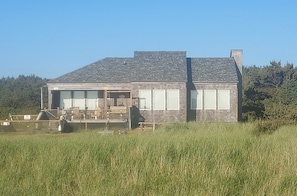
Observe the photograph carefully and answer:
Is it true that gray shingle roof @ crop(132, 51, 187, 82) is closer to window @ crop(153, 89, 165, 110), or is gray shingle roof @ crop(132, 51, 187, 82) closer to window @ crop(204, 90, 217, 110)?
window @ crop(153, 89, 165, 110)

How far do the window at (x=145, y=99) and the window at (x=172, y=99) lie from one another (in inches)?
57.5

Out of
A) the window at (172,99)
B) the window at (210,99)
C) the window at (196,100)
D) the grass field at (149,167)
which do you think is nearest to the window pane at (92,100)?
the window at (172,99)

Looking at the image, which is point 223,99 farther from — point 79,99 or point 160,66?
point 79,99

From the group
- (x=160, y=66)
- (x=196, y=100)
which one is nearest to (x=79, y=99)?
(x=160, y=66)

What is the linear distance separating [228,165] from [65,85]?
84.5 ft

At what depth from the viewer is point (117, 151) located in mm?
9711

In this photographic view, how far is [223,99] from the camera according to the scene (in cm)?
3188

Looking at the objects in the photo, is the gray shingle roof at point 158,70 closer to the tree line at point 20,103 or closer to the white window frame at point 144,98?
the white window frame at point 144,98

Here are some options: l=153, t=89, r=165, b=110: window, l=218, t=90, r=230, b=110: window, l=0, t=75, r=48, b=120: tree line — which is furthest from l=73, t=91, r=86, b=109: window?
l=218, t=90, r=230, b=110: window

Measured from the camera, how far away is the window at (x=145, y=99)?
31500mm

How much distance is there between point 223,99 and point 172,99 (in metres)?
3.94

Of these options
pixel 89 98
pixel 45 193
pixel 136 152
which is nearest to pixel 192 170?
pixel 136 152

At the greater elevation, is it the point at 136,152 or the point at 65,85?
the point at 65,85

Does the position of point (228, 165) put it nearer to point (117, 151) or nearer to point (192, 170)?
point (192, 170)
